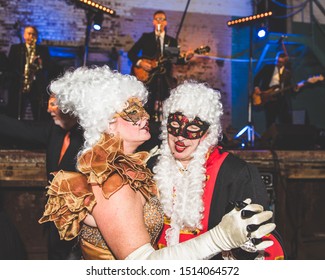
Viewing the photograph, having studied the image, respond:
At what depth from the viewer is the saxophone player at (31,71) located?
6453mm

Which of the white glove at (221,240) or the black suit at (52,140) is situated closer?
the white glove at (221,240)

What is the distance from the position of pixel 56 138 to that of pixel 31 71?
11.9 ft

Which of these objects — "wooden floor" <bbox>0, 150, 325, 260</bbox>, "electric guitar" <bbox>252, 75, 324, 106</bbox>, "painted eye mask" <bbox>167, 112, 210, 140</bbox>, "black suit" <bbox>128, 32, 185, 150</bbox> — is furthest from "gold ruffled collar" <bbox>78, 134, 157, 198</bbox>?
"electric guitar" <bbox>252, 75, 324, 106</bbox>

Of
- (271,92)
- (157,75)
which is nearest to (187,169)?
(157,75)

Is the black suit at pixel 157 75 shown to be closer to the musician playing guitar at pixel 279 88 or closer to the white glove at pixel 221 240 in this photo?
the musician playing guitar at pixel 279 88

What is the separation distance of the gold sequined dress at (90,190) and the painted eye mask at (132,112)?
0.18 metres

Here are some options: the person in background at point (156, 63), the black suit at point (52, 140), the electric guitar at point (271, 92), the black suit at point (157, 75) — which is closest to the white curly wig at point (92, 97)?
the black suit at point (52, 140)

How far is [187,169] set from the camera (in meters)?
2.65

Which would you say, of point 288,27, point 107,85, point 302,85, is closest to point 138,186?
point 107,85

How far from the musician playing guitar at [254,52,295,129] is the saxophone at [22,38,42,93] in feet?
16.2

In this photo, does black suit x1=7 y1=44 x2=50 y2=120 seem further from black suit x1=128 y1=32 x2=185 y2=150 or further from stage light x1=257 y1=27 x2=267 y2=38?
stage light x1=257 y1=27 x2=267 y2=38

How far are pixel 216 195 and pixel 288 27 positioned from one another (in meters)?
8.69
